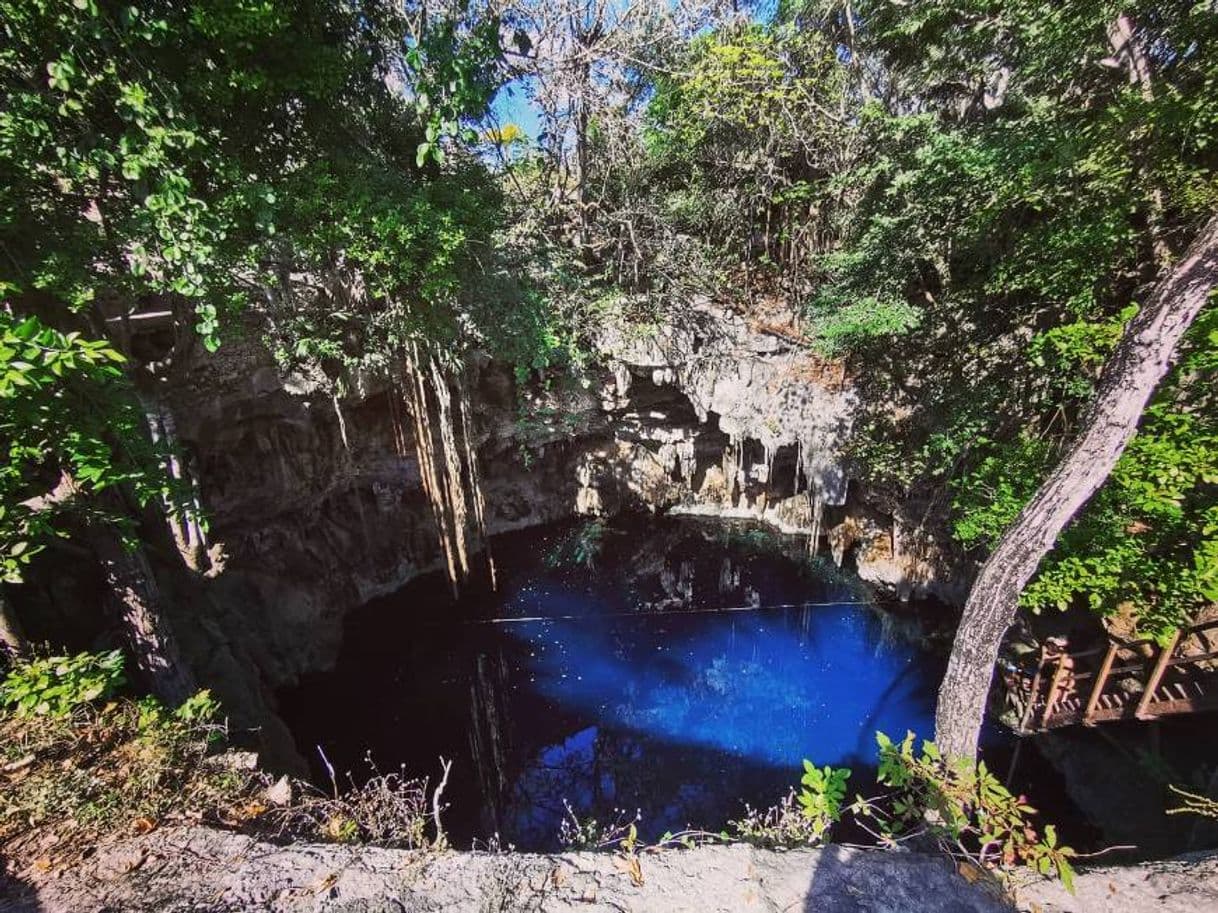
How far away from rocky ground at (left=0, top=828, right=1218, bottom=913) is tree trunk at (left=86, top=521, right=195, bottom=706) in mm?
3079

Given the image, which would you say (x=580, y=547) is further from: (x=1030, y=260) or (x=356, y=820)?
(x=1030, y=260)

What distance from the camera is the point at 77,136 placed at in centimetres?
421

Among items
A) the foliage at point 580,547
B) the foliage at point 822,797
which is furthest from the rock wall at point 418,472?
the foliage at point 822,797

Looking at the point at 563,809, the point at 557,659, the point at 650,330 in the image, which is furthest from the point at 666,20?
the point at 563,809

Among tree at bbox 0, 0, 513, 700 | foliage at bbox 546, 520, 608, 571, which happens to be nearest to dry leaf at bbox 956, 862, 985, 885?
tree at bbox 0, 0, 513, 700

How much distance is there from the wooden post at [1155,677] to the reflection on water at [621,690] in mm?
2548

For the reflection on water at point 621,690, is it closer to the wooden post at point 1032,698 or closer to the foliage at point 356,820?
the wooden post at point 1032,698

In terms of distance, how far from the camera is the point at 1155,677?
19.5ft

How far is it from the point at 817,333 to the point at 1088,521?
573 cm

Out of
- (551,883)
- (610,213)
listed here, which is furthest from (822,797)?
(610,213)

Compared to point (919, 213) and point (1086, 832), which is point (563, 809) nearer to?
point (1086, 832)

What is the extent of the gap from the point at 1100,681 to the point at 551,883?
7309 millimetres

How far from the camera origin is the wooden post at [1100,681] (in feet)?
21.1

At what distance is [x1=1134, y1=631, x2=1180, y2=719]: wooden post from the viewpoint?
225 inches
